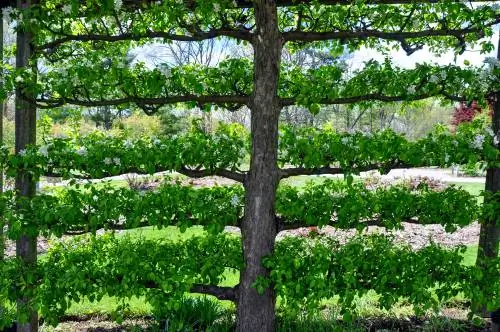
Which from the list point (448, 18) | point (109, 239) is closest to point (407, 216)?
point (448, 18)

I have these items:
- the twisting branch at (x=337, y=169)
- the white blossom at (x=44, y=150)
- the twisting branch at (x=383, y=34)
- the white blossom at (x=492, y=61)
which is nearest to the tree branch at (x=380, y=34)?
the twisting branch at (x=383, y=34)

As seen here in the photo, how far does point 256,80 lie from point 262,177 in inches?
24.0

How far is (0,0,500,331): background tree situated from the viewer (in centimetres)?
339

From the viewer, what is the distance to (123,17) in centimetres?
363

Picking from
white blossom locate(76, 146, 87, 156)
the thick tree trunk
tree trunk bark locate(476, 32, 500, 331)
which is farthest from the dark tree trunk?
tree trunk bark locate(476, 32, 500, 331)

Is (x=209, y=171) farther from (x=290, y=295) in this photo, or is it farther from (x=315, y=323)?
(x=315, y=323)

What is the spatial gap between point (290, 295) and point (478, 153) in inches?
57.6

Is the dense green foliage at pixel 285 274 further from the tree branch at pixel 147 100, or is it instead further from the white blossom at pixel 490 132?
the tree branch at pixel 147 100

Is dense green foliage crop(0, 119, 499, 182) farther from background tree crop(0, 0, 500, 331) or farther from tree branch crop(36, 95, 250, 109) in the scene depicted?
tree branch crop(36, 95, 250, 109)

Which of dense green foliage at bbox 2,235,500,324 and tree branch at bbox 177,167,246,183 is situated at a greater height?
tree branch at bbox 177,167,246,183

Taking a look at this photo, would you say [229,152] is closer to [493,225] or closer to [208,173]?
[208,173]

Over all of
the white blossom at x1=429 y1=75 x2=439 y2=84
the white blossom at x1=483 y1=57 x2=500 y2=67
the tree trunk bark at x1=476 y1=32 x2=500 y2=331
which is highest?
the white blossom at x1=483 y1=57 x2=500 y2=67

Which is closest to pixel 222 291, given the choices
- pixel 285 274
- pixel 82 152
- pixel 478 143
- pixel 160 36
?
pixel 285 274

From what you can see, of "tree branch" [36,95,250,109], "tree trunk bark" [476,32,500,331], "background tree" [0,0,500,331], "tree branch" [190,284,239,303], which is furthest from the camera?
"tree trunk bark" [476,32,500,331]
